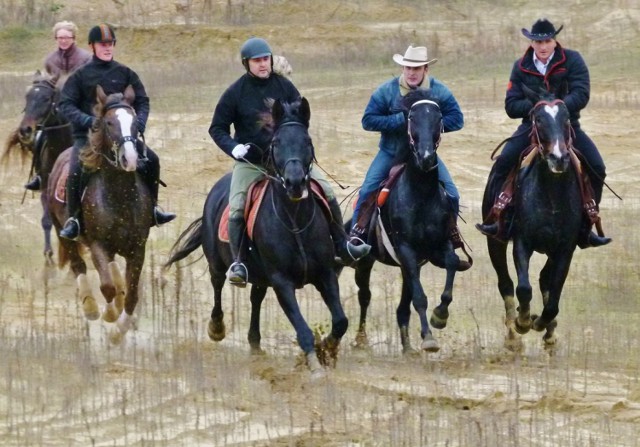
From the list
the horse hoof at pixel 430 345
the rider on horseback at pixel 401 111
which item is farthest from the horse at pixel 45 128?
the horse hoof at pixel 430 345

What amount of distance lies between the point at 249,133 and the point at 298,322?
6.71ft

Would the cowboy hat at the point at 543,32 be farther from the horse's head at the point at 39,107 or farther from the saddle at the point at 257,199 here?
the horse's head at the point at 39,107

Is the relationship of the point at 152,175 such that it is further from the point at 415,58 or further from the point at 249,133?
the point at 415,58

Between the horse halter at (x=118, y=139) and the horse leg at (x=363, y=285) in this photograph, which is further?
the horse leg at (x=363, y=285)

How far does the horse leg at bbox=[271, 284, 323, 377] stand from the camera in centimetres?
1285

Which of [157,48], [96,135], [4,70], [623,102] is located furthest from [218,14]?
[96,135]

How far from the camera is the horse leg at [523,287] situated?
45.9ft

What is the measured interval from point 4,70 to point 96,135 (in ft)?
83.9

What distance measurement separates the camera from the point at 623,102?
29.2 meters

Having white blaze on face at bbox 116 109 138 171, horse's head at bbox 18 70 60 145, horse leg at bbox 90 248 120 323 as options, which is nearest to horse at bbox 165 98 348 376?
white blaze on face at bbox 116 109 138 171

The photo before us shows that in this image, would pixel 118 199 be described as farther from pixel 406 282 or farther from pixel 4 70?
pixel 4 70

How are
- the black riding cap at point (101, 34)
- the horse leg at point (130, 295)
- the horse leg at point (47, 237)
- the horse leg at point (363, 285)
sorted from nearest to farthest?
the black riding cap at point (101, 34) < the horse leg at point (130, 295) < the horse leg at point (363, 285) < the horse leg at point (47, 237)

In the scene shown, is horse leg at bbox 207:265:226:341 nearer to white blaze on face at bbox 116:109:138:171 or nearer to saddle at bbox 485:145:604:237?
white blaze on face at bbox 116:109:138:171

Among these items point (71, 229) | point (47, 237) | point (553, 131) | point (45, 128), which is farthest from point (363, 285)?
point (47, 237)
